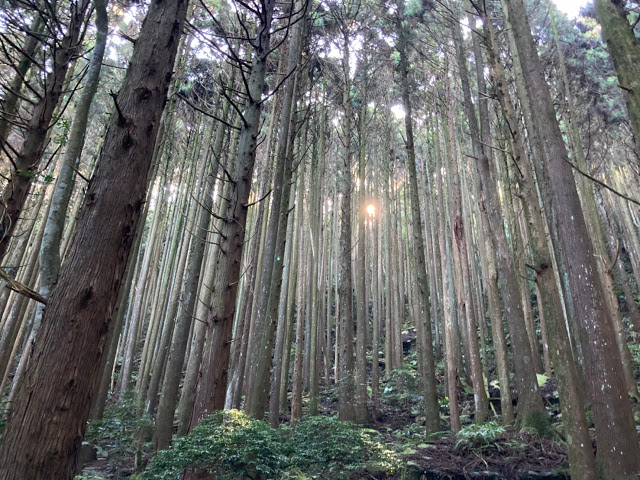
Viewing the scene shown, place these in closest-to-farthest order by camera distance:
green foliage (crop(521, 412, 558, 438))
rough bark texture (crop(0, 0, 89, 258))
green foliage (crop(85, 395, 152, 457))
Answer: rough bark texture (crop(0, 0, 89, 258)), green foliage (crop(521, 412, 558, 438)), green foliage (crop(85, 395, 152, 457))

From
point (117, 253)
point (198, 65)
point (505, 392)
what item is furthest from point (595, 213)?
point (198, 65)

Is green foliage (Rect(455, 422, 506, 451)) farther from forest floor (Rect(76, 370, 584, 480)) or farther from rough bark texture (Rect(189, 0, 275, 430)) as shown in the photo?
rough bark texture (Rect(189, 0, 275, 430))

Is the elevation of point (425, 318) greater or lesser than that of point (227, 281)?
greater

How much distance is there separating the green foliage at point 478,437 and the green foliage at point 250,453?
1.90 metres

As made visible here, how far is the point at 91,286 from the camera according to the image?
201 centimetres

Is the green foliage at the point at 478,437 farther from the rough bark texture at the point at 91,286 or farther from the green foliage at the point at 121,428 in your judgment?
the rough bark texture at the point at 91,286

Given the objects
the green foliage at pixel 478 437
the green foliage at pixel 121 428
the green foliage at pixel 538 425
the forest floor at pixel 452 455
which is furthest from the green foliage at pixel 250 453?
the green foliage at pixel 121 428

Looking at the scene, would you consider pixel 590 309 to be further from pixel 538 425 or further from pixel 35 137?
pixel 35 137

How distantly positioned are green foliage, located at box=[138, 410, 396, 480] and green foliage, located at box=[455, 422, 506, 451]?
1.90m

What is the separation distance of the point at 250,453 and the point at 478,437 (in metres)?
3.92

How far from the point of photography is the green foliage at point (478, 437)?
5.27 m

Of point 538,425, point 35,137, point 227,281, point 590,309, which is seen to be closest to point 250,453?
point 227,281

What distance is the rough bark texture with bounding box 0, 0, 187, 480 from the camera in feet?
5.66

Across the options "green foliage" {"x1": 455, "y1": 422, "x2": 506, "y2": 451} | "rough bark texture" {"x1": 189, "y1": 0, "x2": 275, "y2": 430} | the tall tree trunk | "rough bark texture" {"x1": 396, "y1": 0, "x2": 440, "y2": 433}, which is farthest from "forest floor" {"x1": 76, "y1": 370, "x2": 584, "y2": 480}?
"rough bark texture" {"x1": 189, "y1": 0, "x2": 275, "y2": 430}
